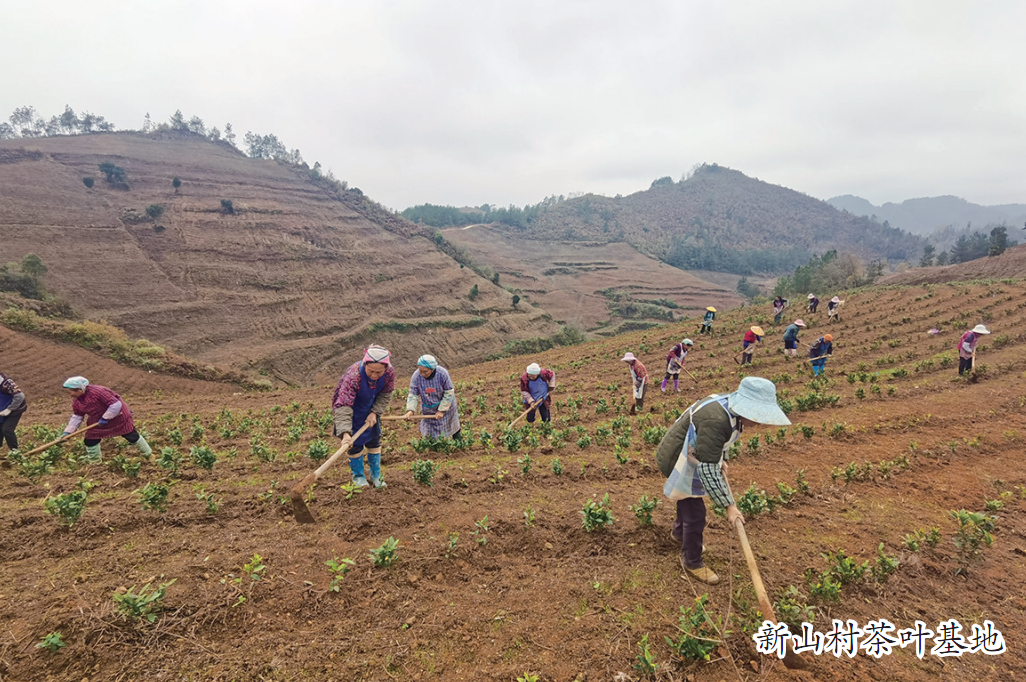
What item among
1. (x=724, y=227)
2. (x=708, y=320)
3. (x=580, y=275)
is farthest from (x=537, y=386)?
(x=724, y=227)

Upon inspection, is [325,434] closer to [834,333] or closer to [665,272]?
[834,333]

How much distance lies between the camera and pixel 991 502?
6004 millimetres

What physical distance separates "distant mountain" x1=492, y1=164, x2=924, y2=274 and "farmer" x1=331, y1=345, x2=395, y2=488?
115 meters

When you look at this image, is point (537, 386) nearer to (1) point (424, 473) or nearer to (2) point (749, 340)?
(1) point (424, 473)

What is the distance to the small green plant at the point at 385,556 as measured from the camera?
4477mm

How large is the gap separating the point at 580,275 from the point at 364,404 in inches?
3340

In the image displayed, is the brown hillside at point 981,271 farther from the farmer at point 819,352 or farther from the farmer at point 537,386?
the farmer at point 537,386

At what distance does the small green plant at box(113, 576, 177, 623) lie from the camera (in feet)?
11.8

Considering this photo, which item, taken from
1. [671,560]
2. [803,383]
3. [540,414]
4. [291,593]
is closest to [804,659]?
[671,560]

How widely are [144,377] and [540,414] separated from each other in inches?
843

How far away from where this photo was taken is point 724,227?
156375 mm

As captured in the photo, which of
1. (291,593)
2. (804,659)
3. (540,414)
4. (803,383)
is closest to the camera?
(804,659)

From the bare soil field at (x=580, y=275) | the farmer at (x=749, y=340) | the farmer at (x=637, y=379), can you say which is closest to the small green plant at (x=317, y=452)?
the farmer at (x=637, y=379)

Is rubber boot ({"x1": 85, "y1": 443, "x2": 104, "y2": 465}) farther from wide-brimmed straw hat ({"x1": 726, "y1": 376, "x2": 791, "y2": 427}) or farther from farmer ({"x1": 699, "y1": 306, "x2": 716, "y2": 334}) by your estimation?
farmer ({"x1": 699, "y1": 306, "x2": 716, "y2": 334})
